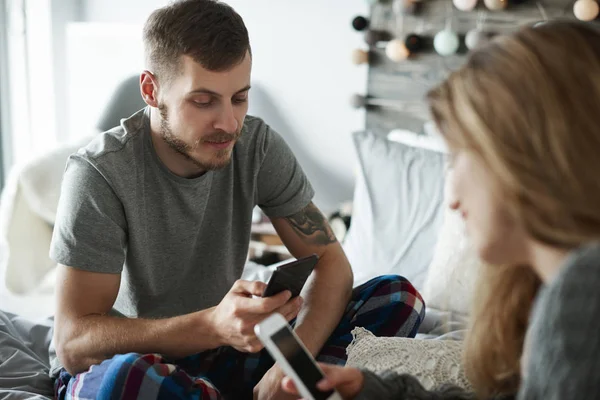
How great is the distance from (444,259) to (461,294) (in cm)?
16

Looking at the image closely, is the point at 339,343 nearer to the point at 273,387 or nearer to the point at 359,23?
the point at 273,387

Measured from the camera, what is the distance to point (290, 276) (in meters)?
1.22

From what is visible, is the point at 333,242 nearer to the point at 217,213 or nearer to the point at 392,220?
the point at 217,213

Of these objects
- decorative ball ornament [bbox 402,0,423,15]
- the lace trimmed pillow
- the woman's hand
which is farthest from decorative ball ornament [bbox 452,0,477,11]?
the woman's hand

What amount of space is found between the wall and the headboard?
90 mm

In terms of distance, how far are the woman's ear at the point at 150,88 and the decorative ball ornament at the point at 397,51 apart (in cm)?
115

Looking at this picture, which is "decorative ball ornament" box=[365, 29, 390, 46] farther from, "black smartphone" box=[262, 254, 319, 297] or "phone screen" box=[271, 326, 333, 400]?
"phone screen" box=[271, 326, 333, 400]

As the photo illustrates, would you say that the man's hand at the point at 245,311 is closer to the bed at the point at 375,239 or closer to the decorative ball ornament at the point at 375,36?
the bed at the point at 375,239

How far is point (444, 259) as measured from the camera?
189 centimetres

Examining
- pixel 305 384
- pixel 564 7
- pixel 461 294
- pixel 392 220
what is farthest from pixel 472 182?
pixel 564 7

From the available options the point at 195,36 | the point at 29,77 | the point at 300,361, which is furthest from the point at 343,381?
the point at 29,77

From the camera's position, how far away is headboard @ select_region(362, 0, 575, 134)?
7.34ft

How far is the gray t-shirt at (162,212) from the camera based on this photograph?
1390mm

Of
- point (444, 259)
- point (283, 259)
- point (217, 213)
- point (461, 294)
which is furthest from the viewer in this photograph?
point (283, 259)
